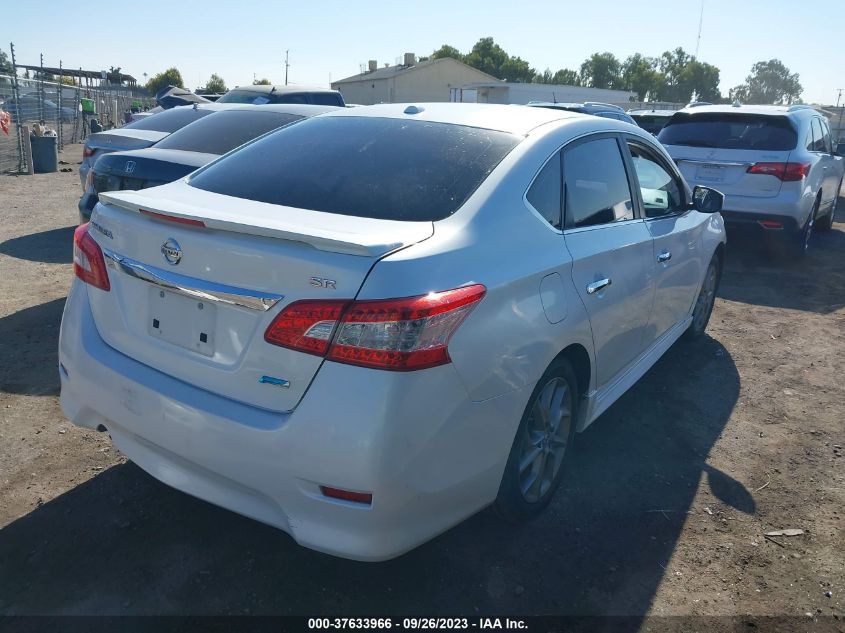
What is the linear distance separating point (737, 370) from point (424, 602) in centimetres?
362

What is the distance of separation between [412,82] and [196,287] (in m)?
64.4

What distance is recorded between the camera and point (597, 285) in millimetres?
3201

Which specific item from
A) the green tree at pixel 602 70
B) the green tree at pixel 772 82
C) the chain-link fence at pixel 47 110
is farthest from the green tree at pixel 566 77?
the chain-link fence at pixel 47 110

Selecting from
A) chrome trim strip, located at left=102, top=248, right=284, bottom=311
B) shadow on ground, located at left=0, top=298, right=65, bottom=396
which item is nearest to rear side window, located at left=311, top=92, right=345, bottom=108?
shadow on ground, located at left=0, top=298, right=65, bottom=396

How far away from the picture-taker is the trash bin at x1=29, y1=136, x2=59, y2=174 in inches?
599

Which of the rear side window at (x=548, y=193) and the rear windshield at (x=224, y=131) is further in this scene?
the rear windshield at (x=224, y=131)

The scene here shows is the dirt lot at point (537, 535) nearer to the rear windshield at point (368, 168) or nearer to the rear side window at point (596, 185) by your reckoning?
the rear side window at point (596, 185)

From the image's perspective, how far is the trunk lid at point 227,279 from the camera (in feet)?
7.39

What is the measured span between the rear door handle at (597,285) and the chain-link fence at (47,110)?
50.7ft

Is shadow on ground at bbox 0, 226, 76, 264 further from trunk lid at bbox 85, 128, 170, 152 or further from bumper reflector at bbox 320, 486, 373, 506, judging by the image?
bumper reflector at bbox 320, 486, 373, 506

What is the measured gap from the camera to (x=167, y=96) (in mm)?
18938

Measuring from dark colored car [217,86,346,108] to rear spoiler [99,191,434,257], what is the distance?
957 centimetres

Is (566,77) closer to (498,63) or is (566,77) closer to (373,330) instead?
(498,63)

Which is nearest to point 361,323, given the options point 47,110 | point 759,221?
point 759,221
